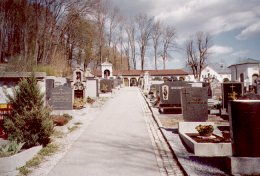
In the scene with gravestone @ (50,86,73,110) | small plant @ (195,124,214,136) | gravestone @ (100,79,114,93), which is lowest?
small plant @ (195,124,214,136)

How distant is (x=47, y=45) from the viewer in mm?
32000

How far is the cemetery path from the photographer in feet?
21.1

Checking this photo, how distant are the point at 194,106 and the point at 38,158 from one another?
6.13 m

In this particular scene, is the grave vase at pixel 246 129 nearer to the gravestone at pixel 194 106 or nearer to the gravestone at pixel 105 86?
the gravestone at pixel 194 106

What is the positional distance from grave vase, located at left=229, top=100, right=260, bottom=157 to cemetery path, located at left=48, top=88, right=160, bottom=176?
1901 mm

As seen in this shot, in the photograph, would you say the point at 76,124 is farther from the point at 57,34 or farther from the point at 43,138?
the point at 57,34

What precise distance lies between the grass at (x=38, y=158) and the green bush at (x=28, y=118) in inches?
11.7

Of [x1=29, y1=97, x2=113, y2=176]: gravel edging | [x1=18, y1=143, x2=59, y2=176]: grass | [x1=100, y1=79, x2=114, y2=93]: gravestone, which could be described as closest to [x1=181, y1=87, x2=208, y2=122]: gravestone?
[x1=29, y1=97, x2=113, y2=176]: gravel edging

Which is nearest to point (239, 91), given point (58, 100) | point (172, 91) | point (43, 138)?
point (172, 91)

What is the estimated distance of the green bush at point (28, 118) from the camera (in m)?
Answer: 8.02

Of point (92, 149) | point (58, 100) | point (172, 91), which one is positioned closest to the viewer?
point (92, 149)

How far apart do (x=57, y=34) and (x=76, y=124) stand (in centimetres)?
2399

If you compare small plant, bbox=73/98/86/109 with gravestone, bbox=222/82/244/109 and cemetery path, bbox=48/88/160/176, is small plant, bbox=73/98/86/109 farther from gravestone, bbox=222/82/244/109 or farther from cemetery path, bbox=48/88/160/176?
gravestone, bbox=222/82/244/109

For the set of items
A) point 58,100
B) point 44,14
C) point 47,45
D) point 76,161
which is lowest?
point 76,161
